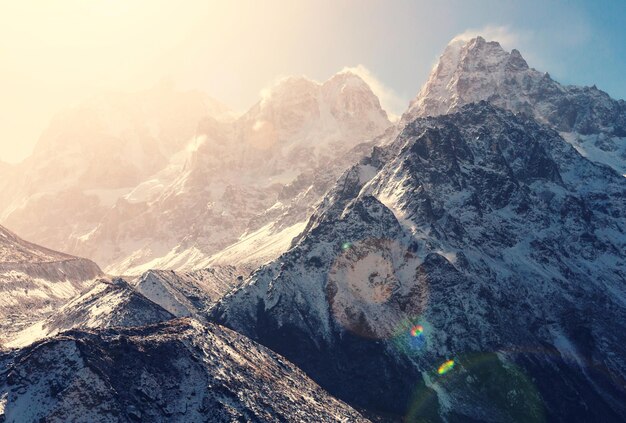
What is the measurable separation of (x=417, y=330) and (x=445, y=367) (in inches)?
586

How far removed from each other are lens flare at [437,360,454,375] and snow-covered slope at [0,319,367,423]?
76755 millimetres

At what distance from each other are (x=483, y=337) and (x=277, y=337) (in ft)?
197

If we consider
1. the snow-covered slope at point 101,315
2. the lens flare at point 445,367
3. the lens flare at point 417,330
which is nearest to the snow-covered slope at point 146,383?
the snow-covered slope at point 101,315

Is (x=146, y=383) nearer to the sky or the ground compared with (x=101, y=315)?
nearer to the sky

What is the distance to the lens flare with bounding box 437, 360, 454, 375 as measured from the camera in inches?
7323

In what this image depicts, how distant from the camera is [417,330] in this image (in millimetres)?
197750

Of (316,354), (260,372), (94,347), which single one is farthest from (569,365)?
(94,347)

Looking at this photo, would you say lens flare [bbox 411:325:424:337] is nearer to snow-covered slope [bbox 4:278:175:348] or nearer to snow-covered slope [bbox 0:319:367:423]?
snow-covered slope [bbox 4:278:175:348]

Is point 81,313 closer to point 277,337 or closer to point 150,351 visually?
point 277,337

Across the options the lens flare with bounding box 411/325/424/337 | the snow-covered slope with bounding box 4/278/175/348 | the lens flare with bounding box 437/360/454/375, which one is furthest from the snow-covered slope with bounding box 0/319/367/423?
the lens flare with bounding box 411/325/424/337

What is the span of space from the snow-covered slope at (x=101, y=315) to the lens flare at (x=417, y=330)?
7008 cm

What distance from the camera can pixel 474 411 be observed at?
17575 centimetres

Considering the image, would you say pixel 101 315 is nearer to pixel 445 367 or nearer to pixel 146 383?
pixel 146 383

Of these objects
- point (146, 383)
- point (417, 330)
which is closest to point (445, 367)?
point (417, 330)
